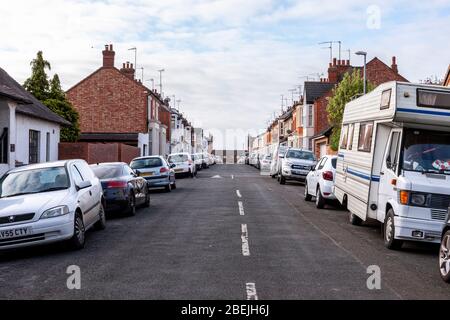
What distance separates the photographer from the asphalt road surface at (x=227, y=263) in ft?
23.3

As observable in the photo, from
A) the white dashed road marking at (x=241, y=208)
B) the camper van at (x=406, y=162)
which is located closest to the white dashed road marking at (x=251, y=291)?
the camper van at (x=406, y=162)

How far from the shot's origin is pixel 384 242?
36.9ft

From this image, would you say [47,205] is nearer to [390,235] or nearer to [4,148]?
[390,235]

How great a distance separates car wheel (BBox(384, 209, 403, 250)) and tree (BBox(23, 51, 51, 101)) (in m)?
31.4

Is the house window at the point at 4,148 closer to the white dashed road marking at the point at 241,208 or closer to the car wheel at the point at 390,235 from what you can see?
the white dashed road marking at the point at 241,208

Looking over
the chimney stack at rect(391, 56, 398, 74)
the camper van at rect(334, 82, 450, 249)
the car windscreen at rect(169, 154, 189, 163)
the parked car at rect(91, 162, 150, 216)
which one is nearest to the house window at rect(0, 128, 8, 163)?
the parked car at rect(91, 162, 150, 216)

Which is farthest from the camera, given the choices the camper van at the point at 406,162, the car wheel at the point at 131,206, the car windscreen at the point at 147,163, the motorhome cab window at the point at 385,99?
the car windscreen at the point at 147,163

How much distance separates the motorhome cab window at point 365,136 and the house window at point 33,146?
19.0 m

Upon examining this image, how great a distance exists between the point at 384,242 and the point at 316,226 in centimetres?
238

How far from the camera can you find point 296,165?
3025 centimetres

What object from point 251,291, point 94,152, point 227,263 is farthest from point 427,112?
point 94,152

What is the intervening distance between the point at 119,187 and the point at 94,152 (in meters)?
24.2
